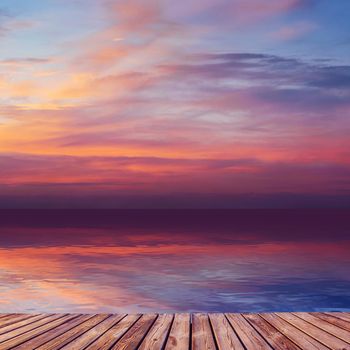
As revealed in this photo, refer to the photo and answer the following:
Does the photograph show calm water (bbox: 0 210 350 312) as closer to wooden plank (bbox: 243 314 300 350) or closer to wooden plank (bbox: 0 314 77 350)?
wooden plank (bbox: 0 314 77 350)

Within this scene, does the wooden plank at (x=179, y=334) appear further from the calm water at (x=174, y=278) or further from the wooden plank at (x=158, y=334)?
the calm water at (x=174, y=278)

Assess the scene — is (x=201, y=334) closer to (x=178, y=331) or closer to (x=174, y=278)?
(x=178, y=331)

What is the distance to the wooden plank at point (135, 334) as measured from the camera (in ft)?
13.8

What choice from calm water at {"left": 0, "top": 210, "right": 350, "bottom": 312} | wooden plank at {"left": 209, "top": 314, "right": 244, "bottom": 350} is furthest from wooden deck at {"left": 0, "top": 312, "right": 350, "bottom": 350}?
calm water at {"left": 0, "top": 210, "right": 350, "bottom": 312}

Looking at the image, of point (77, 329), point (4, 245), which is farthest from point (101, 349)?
point (4, 245)

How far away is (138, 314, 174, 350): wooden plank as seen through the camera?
4195 millimetres

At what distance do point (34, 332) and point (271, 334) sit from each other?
223 cm

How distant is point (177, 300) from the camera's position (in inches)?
528

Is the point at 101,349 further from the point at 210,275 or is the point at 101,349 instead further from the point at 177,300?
the point at 210,275

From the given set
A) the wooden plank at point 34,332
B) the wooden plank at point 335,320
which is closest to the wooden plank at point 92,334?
the wooden plank at point 34,332

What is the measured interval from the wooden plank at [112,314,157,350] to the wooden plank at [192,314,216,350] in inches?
17.9

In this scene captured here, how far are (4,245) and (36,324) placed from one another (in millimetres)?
26485

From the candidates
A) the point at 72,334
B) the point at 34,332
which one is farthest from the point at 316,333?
the point at 34,332

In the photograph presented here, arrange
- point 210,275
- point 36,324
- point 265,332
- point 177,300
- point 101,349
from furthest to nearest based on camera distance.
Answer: point 210,275
point 177,300
point 36,324
point 265,332
point 101,349
